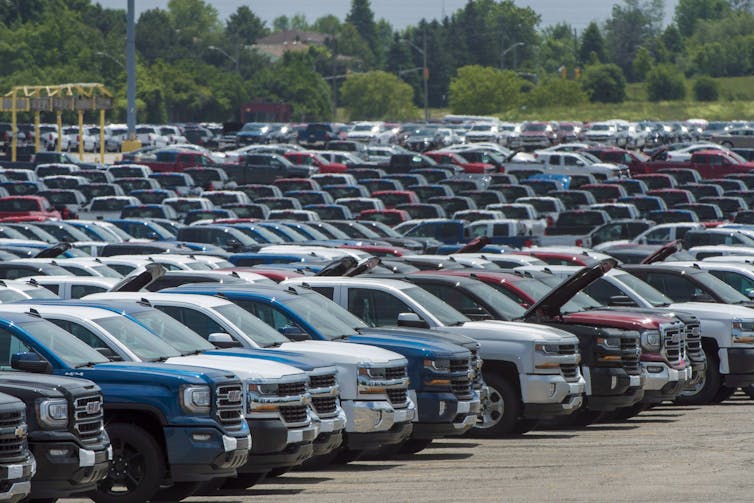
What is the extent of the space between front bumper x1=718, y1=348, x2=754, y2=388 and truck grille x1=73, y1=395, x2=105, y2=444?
11.6 meters

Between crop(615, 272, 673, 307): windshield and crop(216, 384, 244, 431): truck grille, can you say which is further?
crop(615, 272, 673, 307): windshield

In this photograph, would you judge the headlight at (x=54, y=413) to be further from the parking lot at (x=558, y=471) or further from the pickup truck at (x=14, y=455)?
the parking lot at (x=558, y=471)

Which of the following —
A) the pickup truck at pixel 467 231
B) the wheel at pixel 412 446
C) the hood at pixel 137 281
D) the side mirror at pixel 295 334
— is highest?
the hood at pixel 137 281

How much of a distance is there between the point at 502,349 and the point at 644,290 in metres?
4.97

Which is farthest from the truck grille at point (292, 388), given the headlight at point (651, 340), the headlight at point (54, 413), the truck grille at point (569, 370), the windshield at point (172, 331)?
the headlight at point (651, 340)

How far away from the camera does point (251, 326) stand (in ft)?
53.3

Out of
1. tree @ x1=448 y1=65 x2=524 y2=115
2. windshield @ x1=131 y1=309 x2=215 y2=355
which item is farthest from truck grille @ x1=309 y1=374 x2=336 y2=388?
tree @ x1=448 y1=65 x2=524 y2=115

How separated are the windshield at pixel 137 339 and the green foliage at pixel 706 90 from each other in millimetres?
142292

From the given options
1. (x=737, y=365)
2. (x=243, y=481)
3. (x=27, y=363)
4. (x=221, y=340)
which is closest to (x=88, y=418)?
(x=27, y=363)

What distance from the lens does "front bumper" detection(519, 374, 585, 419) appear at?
18.3 meters

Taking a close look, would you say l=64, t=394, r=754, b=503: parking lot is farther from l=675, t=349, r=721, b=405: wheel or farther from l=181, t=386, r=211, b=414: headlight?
l=675, t=349, r=721, b=405: wheel

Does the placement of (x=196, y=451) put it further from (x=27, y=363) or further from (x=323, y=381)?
(x=323, y=381)

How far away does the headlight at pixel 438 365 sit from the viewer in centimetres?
1670

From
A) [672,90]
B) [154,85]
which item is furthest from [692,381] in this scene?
[672,90]
